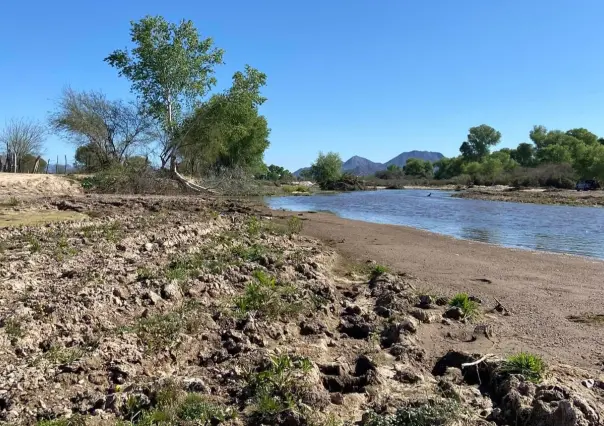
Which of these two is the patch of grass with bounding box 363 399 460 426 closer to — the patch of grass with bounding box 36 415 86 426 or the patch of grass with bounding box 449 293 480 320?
the patch of grass with bounding box 36 415 86 426

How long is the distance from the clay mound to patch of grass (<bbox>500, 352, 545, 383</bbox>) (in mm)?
20597

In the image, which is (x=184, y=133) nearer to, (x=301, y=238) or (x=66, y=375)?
(x=301, y=238)

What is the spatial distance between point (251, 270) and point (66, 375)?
484cm

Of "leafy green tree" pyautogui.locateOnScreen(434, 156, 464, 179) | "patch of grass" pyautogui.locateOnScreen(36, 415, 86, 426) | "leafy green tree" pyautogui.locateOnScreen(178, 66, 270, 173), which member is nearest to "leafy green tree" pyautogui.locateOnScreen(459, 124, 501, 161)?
"leafy green tree" pyautogui.locateOnScreen(434, 156, 464, 179)

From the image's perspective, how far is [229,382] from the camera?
4.62 meters

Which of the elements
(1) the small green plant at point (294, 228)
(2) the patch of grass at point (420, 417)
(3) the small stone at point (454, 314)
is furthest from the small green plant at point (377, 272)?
(2) the patch of grass at point (420, 417)

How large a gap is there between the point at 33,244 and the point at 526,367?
7916 millimetres

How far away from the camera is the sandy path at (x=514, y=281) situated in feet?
21.6

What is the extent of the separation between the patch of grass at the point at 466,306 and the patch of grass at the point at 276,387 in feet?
12.0

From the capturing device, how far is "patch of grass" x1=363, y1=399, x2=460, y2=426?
378 cm

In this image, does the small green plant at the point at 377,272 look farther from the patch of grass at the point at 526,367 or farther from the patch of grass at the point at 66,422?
the patch of grass at the point at 66,422

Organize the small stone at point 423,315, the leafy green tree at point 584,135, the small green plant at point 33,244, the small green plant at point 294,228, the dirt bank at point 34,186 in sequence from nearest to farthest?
the small stone at point 423,315, the small green plant at point 33,244, the small green plant at point 294,228, the dirt bank at point 34,186, the leafy green tree at point 584,135

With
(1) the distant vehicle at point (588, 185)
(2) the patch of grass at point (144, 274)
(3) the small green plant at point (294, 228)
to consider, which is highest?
(1) the distant vehicle at point (588, 185)

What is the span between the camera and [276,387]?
4.39 metres
